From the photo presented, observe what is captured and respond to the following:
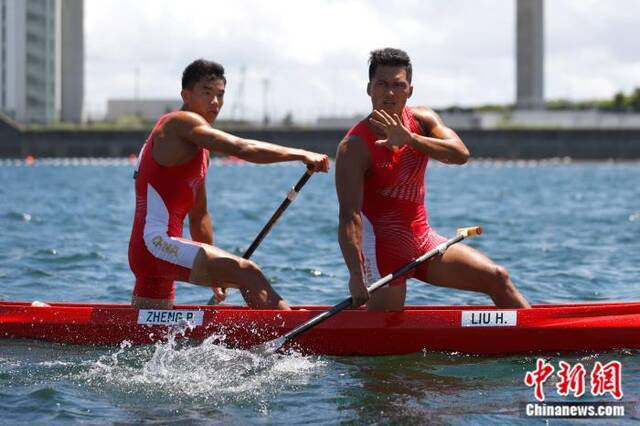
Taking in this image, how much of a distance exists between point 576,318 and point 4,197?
29389mm

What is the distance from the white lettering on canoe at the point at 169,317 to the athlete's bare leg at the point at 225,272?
0.52 m

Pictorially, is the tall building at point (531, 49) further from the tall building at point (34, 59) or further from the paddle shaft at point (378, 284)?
the paddle shaft at point (378, 284)

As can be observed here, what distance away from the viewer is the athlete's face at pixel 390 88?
8906 millimetres

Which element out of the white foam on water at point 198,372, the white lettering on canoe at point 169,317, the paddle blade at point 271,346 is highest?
the white lettering on canoe at point 169,317

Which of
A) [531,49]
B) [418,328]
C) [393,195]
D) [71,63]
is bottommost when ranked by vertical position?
[418,328]

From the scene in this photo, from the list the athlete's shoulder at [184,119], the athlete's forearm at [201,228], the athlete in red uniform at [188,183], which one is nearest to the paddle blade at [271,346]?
the athlete in red uniform at [188,183]

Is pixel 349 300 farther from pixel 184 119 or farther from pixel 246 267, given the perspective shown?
pixel 184 119

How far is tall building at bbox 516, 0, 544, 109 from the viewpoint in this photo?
92188 mm

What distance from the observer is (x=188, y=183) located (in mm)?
9570

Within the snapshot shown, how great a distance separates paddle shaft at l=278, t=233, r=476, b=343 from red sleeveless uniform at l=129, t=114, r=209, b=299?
0.96 metres

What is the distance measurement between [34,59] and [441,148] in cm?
9906

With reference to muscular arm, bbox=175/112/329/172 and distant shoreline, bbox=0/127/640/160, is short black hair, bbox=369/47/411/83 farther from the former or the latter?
distant shoreline, bbox=0/127/640/160

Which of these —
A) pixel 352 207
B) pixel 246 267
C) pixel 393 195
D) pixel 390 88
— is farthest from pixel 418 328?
pixel 390 88

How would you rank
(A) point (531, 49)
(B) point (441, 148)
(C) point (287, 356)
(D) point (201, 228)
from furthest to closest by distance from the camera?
(A) point (531, 49)
(D) point (201, 228)
(C) point (287, 356)
(B) point (441, 148)
